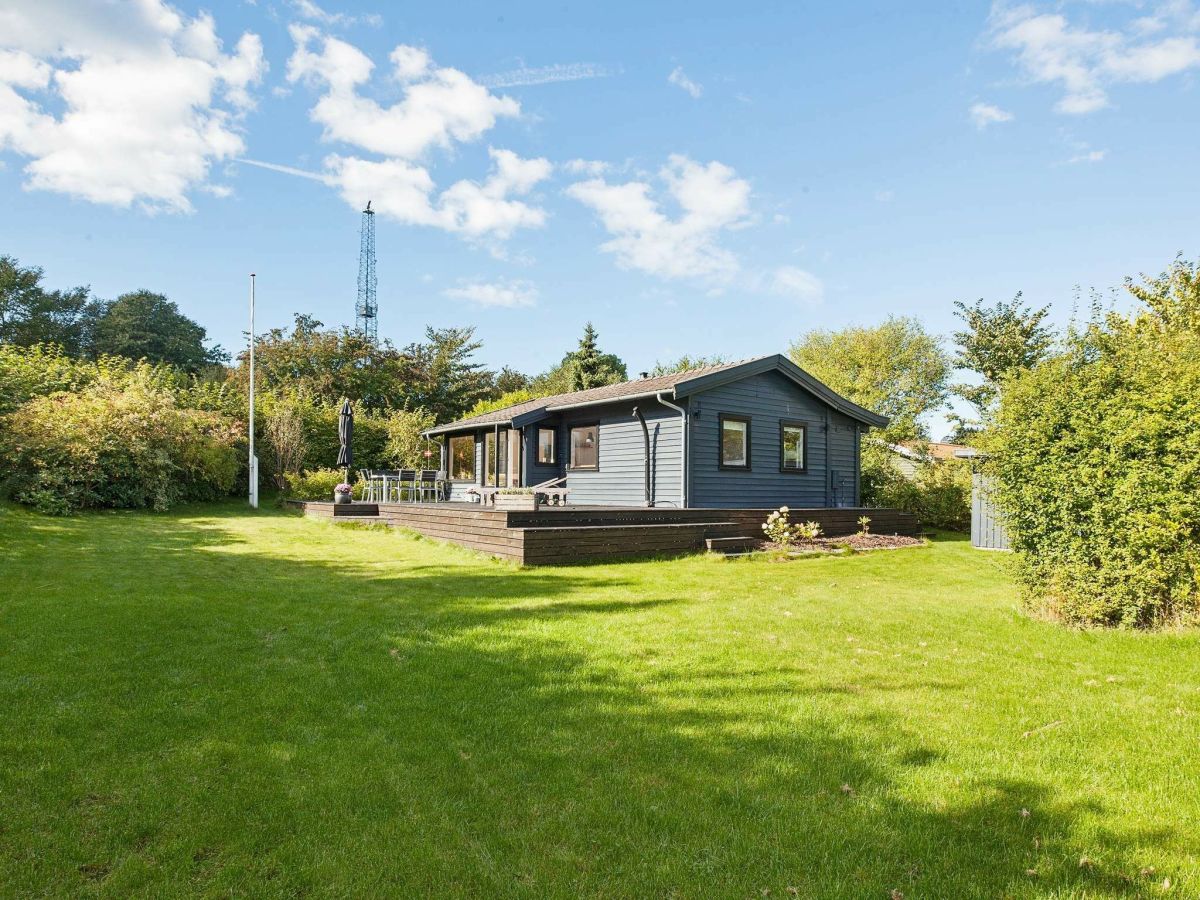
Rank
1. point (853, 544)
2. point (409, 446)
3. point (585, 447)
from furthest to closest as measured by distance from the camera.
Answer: point (409, 446) → point (585, 447) → point (853, 544)

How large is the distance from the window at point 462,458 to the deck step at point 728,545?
10.7 metres

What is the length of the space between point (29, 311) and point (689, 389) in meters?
44.2

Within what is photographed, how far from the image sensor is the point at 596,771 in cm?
297

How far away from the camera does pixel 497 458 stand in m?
18.0

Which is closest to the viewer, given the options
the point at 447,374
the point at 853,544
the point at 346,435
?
the point at 853,544

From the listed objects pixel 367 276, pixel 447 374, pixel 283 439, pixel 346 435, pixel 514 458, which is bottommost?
pixel 514 458

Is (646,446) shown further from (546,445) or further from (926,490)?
(926,490)

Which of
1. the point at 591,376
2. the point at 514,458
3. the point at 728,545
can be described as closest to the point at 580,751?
the point at 728,545

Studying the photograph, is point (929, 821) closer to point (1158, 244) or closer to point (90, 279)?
point (1158, 244)

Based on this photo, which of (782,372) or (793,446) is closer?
(782,372)

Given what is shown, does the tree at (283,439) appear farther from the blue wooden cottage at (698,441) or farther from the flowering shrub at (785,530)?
the flowering shrub at (785,530)

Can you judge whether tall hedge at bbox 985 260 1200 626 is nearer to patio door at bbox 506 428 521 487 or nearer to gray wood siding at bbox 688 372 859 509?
gray wood siding at bbox 688 372 859 509

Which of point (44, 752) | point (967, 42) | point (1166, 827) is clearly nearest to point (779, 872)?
point (1166, 827)

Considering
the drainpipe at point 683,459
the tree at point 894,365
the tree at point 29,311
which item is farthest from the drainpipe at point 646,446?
the tree at point 29,311
